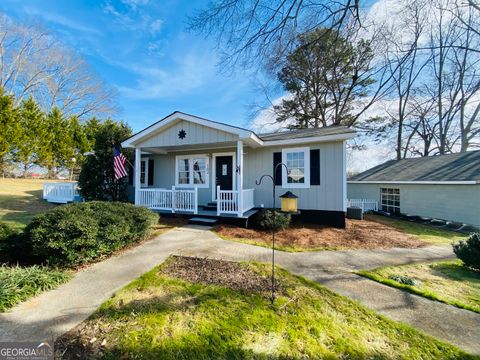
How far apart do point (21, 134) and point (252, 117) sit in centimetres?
1708

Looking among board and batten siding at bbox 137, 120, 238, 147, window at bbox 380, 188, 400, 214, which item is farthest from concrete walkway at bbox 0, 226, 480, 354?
window at bbox 380, 188, 400, 214

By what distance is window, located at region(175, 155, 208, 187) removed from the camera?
9969 millimetres

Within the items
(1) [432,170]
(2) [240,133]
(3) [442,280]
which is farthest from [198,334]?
(1) [432,170]

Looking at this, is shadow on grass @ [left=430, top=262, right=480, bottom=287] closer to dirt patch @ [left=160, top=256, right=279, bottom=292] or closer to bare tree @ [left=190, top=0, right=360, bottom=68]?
dirt patch @ [left=160, top=256, right=279, bottom=292]

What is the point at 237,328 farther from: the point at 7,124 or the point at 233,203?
the point at 7,124

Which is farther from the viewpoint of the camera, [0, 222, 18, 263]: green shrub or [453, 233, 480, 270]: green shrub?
[453, 233, 480, 270]: green shrub

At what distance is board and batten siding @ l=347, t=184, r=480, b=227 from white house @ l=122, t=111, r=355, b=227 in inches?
272

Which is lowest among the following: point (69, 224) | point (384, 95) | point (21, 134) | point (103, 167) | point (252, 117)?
point (69, 224)

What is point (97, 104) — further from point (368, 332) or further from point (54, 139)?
point (368, 332)

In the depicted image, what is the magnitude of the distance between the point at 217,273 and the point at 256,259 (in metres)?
1.08

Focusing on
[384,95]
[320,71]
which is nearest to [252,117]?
[320,71]

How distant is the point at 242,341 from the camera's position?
7.45 feet

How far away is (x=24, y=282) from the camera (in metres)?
3.10

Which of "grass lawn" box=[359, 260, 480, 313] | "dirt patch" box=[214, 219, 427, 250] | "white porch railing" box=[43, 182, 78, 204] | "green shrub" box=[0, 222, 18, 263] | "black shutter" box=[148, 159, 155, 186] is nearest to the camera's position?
"grass lawn" box=[359, 260, 480, 313]
